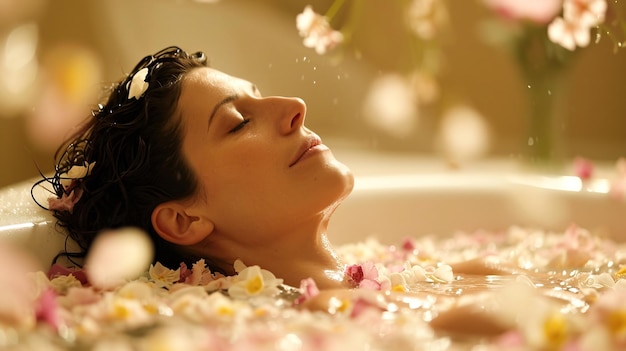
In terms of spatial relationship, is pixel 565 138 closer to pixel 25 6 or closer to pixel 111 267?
pixel 25 6

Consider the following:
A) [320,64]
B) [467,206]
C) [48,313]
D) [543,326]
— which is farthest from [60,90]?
[543,326]

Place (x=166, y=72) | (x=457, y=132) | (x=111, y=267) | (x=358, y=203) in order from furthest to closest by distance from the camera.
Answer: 1. (x=457, y=132)
2. (x=358, y=203)
3. (x=166, y=72)
4. (x=111, y=267)

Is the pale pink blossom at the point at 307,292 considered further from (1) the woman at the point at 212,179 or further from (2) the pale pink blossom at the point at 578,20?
(2) the pale pink blossom at the point at 578,20

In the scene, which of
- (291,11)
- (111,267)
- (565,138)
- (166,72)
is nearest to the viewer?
(111,267)

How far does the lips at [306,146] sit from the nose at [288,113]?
0.03 meters

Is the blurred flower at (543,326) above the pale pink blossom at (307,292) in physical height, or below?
above

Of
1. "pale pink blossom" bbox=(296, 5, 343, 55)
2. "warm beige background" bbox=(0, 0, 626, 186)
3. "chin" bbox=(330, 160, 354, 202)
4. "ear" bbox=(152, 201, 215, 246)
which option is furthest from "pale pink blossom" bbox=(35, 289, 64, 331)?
"warm beige background" bbox=(0, 0, 626, 186)

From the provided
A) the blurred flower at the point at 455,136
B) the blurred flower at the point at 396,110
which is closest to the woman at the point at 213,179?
the blurred flower at the point at 396,110

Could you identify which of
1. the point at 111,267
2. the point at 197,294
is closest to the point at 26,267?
the point at 111,267

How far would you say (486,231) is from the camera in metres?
2.54

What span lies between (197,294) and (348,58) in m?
Result: 2.82

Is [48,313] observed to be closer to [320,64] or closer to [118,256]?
[118,256]

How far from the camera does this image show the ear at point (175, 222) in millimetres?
1555

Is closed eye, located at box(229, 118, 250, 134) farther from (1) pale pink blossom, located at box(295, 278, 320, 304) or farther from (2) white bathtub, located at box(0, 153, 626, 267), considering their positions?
(2) white bathtub, located at box(0, 153, 626, 267)
